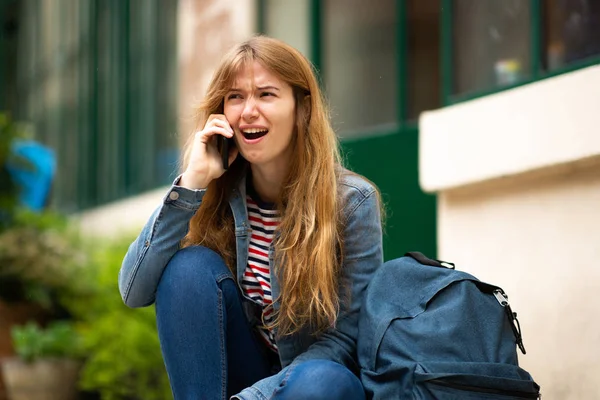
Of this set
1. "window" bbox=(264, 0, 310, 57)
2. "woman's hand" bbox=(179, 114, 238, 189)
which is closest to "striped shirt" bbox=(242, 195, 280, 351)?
"woman's hand" bbox=(179, 114, 238, 189)

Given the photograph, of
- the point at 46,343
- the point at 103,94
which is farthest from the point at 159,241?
the point at 103,94

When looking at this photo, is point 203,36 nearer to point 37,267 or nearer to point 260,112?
point 37,267

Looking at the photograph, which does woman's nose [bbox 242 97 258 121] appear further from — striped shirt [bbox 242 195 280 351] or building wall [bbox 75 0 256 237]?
building wall [bbox 75 0 256 237]

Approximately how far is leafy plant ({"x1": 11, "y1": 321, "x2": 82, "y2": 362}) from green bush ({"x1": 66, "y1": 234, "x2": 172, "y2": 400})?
253 millimetres

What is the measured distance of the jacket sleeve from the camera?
288 centimetres

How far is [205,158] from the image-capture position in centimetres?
295

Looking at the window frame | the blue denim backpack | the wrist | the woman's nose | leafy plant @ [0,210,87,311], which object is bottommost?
leafy plant @ [0,210,87,311]

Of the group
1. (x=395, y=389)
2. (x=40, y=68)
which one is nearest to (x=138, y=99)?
(x=40, y=68)

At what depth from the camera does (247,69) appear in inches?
Answer: 115

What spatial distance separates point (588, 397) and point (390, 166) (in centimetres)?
190

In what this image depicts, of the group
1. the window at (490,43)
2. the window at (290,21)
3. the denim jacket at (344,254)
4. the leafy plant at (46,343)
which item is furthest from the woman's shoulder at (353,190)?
the leafy plant at (46,343)

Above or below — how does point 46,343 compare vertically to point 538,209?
below

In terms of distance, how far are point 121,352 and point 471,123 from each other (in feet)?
8.20

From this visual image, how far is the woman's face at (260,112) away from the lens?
2906mm
